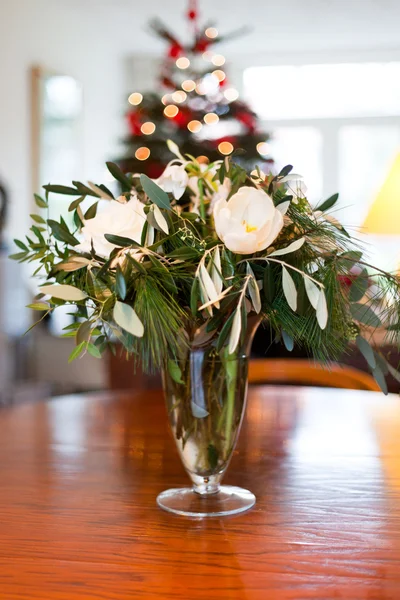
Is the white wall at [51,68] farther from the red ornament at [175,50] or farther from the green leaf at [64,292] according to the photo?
the green leaf at [64,292]

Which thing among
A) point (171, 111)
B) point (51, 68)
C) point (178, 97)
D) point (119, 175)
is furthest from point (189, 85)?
point (119, 175)

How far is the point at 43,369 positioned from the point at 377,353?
3346 mm

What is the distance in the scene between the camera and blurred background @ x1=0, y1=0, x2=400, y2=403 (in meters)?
3.98

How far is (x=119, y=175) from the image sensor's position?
0.94m

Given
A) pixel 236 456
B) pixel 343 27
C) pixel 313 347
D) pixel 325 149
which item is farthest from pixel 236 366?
pixel 325 149

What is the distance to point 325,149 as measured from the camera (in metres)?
7.63

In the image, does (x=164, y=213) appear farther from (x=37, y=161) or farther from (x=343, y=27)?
(x=343, y=27)

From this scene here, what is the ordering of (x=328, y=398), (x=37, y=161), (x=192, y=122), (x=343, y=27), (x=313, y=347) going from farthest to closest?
(x=343, y=27) → (x=37, y=161) → (x=192, y=122) → (x=328, y=398) → (x=313, y=347)

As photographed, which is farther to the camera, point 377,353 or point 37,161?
point 37,161

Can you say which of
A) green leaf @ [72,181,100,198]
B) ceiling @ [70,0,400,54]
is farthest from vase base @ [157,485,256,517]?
ceiling @ [70,0,400,54]

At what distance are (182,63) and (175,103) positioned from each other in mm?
235

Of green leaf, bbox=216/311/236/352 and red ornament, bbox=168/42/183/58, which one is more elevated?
red ornament, bbox=168/42/183/58

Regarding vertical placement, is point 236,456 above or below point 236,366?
below

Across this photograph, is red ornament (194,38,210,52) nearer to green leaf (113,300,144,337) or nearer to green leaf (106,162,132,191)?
green leaf (106,162,132,191)
